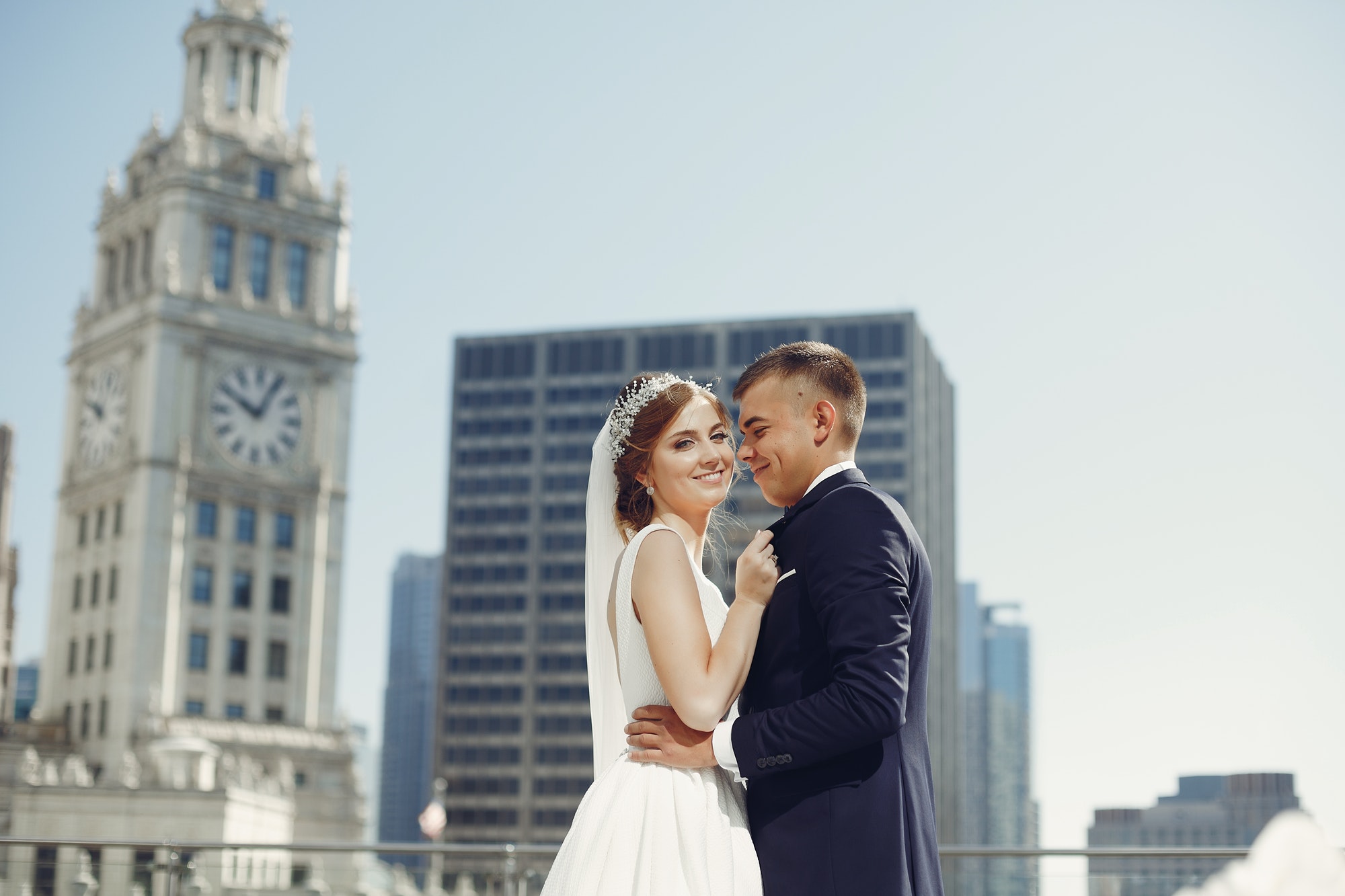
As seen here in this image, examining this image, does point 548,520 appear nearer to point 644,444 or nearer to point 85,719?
point 85,719

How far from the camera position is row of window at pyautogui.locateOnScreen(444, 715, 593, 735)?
113m

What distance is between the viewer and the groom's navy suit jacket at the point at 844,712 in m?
3.70

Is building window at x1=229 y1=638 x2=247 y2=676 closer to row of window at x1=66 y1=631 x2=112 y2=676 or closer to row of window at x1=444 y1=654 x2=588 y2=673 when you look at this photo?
row of window at x1=66 y1=631 x2=112 y2=676

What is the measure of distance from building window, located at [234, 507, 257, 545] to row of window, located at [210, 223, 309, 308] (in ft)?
32.7

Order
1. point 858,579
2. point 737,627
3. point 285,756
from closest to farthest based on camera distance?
1. point 858,579
2. point 737,627
3. point 285,756

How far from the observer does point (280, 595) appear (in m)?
71.6

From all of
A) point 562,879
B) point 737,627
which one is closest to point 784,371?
point 737,627

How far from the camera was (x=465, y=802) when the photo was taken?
367 feet

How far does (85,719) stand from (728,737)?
69101 mm

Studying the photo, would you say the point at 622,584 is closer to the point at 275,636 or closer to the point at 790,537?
the point at 790,537

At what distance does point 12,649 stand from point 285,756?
5104cm

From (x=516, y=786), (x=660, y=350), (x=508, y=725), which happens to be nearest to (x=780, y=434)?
(x=516, y=786)

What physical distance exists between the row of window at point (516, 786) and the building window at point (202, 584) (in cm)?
4606

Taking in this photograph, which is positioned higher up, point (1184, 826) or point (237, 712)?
point (237, 712)
